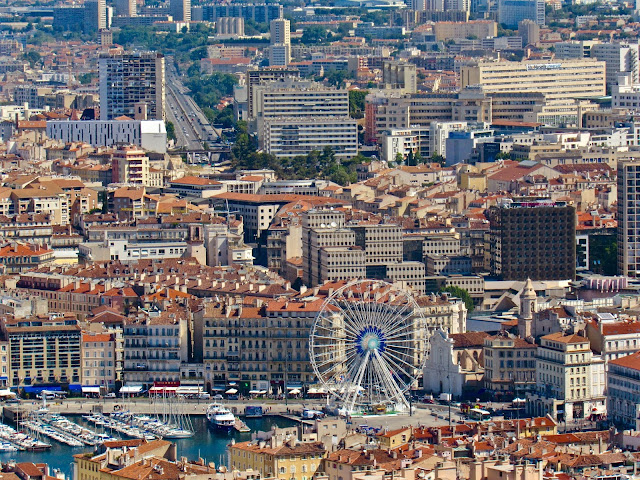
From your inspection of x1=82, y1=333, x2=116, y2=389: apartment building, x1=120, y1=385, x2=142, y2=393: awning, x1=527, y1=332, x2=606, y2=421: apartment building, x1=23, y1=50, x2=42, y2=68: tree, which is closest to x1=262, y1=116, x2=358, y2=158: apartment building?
x1=82, y1=333, x2=116, y2=389: apartment building

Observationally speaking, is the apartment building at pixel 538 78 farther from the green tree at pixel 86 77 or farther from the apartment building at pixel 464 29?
the apartment building at pixel 464 29

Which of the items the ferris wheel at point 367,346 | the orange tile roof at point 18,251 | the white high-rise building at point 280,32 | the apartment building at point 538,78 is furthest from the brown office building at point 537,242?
the white high-rise building at point 280,32

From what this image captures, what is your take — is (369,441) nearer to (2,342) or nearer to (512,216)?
(2,342)

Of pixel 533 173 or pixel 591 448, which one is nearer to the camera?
pixel 591 448

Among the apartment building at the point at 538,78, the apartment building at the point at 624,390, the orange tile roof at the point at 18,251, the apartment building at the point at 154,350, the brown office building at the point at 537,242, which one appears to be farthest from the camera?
the apartment building at the point at 538,78

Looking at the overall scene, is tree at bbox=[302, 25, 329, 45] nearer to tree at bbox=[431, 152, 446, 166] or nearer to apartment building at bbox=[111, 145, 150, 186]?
tree at bbox=[431, 152, 446, 166]

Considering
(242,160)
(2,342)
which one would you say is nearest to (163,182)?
(242,160)
